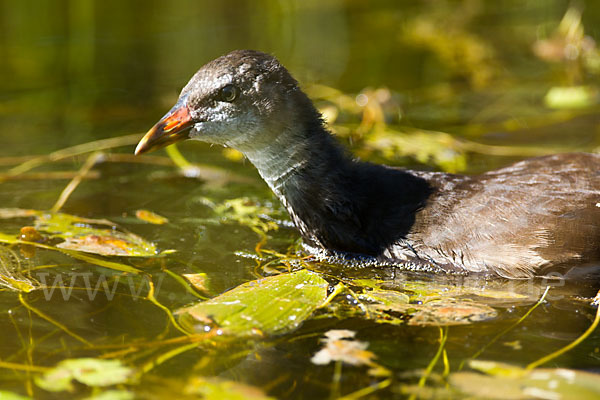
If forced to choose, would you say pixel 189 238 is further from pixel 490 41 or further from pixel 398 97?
pixel 490 41

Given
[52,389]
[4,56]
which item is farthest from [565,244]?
[4,56]

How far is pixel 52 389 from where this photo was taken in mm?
2869

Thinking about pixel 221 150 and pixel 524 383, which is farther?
pixel 221 150

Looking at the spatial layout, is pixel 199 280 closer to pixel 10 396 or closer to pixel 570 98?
pixel 10 396

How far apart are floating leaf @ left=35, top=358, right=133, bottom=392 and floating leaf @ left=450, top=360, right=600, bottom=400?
1.27 meters

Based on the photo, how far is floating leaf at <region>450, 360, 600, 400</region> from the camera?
277cm


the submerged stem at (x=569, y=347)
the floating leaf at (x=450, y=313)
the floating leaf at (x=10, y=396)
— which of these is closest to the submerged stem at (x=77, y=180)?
the floating leaf at (x=10, y=396)

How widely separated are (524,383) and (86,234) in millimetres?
2563

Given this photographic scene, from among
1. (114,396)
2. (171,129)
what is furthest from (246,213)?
(114,396)

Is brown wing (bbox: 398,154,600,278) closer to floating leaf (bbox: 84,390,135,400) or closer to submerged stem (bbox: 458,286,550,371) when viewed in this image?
submerged stem (bbox: 458,286,550,371)

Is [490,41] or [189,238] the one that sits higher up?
[490,41]

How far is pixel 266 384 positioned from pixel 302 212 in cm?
142

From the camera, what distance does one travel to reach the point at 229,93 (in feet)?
13.4

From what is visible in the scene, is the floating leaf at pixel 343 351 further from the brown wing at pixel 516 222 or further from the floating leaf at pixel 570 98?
the floating leaf at pixel 570 98
